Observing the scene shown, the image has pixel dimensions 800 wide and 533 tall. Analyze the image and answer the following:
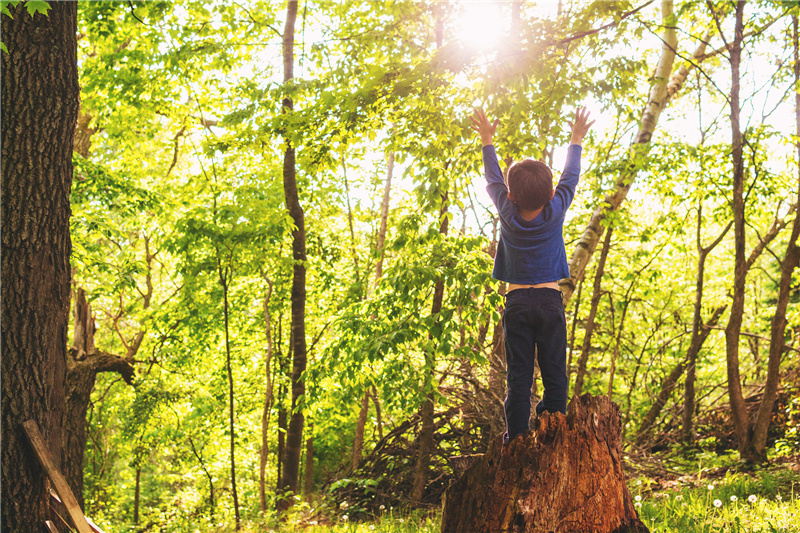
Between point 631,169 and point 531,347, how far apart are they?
4584 mm

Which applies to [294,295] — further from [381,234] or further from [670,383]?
[670,383]

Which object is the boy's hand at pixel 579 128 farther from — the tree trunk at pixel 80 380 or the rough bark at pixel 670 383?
the tree trunk at pixel 80 380

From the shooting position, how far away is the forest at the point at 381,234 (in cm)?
410

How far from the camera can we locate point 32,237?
3959 millimetres

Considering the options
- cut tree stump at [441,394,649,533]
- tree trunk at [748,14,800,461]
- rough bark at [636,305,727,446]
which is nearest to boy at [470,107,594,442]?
cut tree stump at [441,394,649,533]

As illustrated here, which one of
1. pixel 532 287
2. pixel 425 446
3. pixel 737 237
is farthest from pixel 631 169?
pixel 425 446

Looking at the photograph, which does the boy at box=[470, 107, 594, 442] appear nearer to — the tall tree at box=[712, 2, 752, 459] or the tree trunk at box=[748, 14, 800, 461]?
the tall tree at box=[712, 2, 752, 459]

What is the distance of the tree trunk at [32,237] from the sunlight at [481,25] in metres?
3.34

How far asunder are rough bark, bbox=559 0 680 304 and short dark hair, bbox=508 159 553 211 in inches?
125

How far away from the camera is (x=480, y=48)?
4.24 m

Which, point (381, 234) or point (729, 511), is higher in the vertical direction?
point (381, 234)

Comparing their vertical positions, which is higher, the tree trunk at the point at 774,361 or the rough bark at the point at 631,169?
the rough bark at the point at 631,169

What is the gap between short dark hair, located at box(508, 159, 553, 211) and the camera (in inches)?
128

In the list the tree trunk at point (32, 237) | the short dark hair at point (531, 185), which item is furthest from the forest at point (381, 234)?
the short dark hair at point (531, 185)
